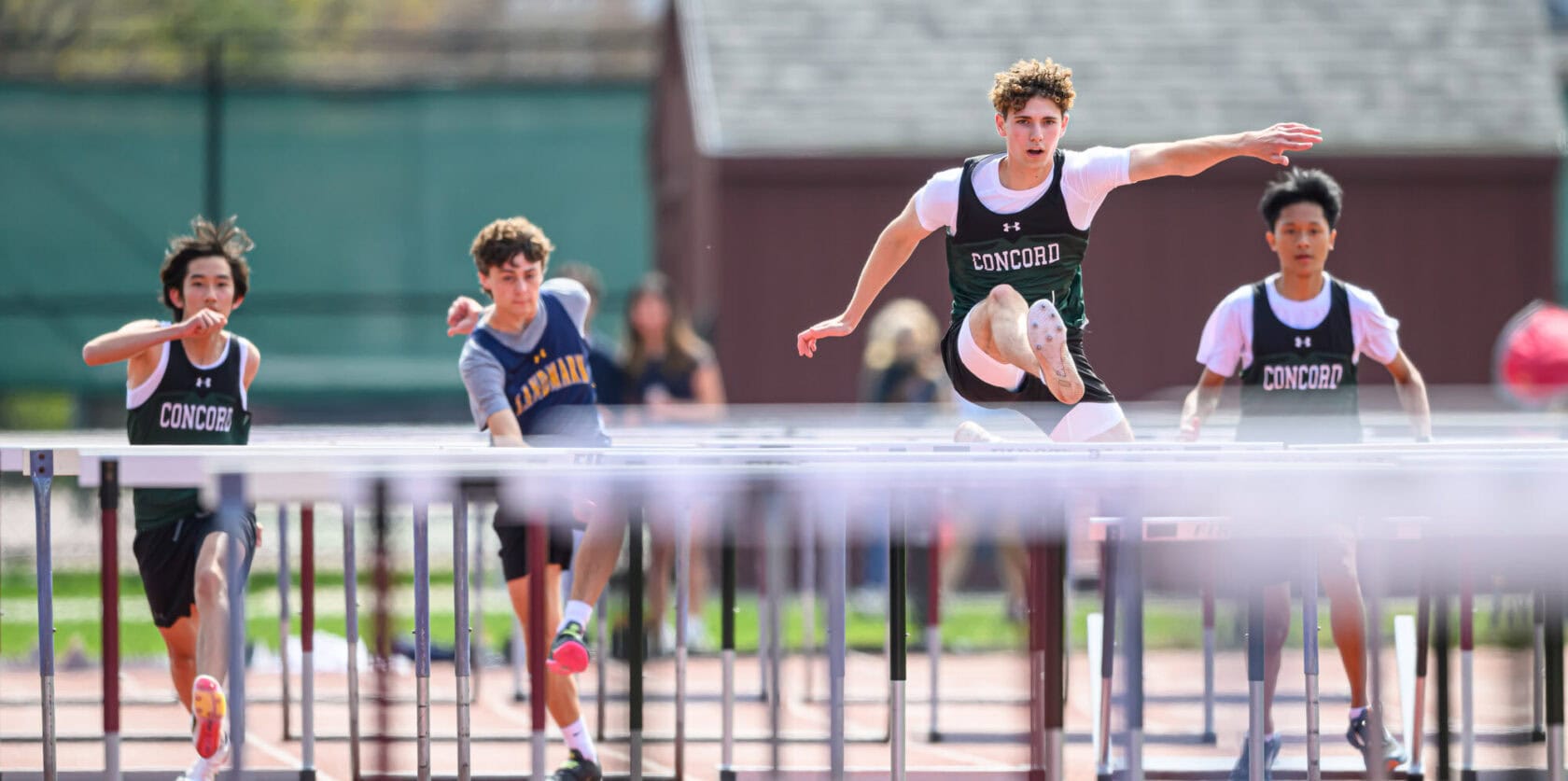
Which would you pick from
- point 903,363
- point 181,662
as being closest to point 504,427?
point 181,662

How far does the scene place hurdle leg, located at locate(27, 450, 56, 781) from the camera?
17.2 ft

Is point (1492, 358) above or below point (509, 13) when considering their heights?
below

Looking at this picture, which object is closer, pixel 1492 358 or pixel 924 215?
pixel 924 215

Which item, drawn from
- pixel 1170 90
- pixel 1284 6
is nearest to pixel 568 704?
pixel 1170 90

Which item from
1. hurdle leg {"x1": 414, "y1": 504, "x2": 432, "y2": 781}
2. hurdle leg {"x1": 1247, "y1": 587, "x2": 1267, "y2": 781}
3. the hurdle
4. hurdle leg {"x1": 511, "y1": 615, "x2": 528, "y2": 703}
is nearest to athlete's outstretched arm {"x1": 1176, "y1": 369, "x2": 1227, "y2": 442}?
hurdle leg {"x1": 1247, "y1": 587, "x2": 1267, "y2": 781}

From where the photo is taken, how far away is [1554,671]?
16.8 feet

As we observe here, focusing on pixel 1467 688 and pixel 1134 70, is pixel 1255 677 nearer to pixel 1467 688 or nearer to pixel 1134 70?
pixel 1467 688

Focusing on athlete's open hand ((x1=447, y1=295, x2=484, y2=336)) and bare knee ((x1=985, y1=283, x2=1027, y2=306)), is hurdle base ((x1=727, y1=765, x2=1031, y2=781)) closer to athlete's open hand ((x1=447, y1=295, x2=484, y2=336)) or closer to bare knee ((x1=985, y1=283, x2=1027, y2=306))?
athlete's open hand ((x1=447, y1=295, x2=484, y2=336))

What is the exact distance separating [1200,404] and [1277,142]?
5.28ft

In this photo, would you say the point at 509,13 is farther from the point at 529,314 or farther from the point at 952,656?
the point at 529,314

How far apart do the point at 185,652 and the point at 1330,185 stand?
4.25 metres

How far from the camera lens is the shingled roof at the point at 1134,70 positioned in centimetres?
1463

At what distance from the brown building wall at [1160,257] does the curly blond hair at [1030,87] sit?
27.9 ft

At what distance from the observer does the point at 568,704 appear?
6.32m
